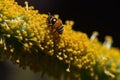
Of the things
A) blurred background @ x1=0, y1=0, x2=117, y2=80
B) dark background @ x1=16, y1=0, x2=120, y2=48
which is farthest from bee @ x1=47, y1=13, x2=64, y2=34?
dark background @ x1=16, y1=0, x2=120, y2=48

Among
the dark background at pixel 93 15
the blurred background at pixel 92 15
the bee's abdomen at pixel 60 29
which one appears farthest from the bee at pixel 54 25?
the dark background at pixel 93 15

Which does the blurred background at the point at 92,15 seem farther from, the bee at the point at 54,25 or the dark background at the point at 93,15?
the bee at the point at 54,25

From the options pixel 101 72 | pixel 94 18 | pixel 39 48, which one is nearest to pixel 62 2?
pixel 94 18

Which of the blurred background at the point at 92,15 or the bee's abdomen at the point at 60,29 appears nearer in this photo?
the bee's abdomen at the point at 60,29

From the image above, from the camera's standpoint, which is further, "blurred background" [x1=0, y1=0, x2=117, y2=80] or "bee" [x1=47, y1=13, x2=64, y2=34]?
"blurred background" [x1=0, y1=0, x2=117, y2=80]

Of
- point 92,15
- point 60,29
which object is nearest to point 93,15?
point 92,15

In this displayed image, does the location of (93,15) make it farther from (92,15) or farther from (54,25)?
(54,25)

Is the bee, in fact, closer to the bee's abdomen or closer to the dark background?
the bee's abdomen

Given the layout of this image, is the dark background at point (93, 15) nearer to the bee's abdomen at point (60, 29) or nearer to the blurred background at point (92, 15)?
the blurred background at point (92, 15)

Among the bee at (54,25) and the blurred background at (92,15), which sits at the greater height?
the blurred background at (92,15)
